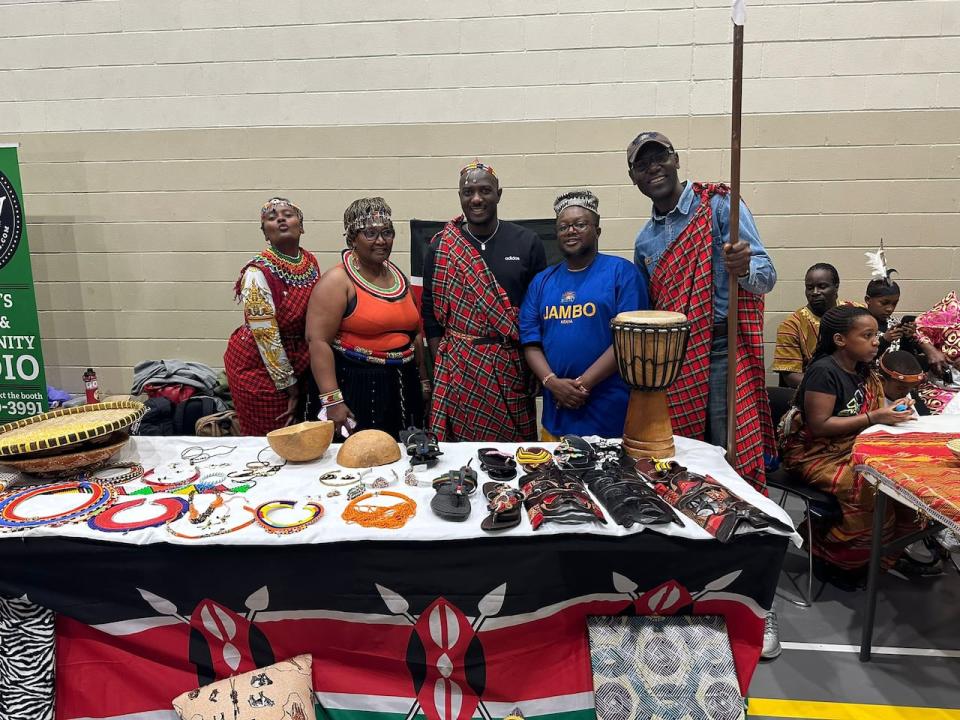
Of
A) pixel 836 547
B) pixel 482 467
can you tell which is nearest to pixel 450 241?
pixel 482 467

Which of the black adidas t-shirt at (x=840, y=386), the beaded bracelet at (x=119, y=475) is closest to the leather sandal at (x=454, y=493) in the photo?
the beaded bracelet at (x=119, y=475)

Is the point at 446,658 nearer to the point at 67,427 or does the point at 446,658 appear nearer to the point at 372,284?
the point at 67,427

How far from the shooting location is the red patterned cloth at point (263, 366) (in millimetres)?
2545

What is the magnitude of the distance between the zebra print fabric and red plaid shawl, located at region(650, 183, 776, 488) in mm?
1967

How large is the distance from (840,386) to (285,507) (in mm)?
2082

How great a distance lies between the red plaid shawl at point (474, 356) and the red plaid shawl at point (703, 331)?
60 centimetres

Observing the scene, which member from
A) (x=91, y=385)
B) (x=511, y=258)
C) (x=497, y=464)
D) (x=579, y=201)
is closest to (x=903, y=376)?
(x=579, y=201)

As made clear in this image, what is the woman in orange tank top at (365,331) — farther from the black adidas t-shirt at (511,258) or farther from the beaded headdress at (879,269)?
the beaded headdress at (879,269)

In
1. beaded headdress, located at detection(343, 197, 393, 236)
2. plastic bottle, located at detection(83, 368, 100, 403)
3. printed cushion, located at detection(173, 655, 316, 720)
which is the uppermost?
beaded headdress, located at detection(343, 197, 393, 236)

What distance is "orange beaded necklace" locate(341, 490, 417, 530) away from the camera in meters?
→ 1.39

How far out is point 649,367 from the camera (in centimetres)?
165

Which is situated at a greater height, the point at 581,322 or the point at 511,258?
the point at 511,258

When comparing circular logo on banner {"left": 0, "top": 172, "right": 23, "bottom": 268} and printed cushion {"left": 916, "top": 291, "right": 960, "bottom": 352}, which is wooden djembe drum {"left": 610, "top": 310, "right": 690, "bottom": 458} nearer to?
printed cushion {"left": 916, "top": 291, "right": 960, "bottom": 352}

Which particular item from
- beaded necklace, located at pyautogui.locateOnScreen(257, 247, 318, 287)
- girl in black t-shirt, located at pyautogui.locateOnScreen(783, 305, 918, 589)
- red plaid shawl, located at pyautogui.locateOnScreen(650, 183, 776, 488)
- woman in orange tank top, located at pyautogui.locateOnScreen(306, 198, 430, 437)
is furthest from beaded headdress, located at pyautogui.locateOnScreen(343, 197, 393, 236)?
girl in black t-shirt, located at pyautogui.locateOnScreen(783, 305, 918, 589)
